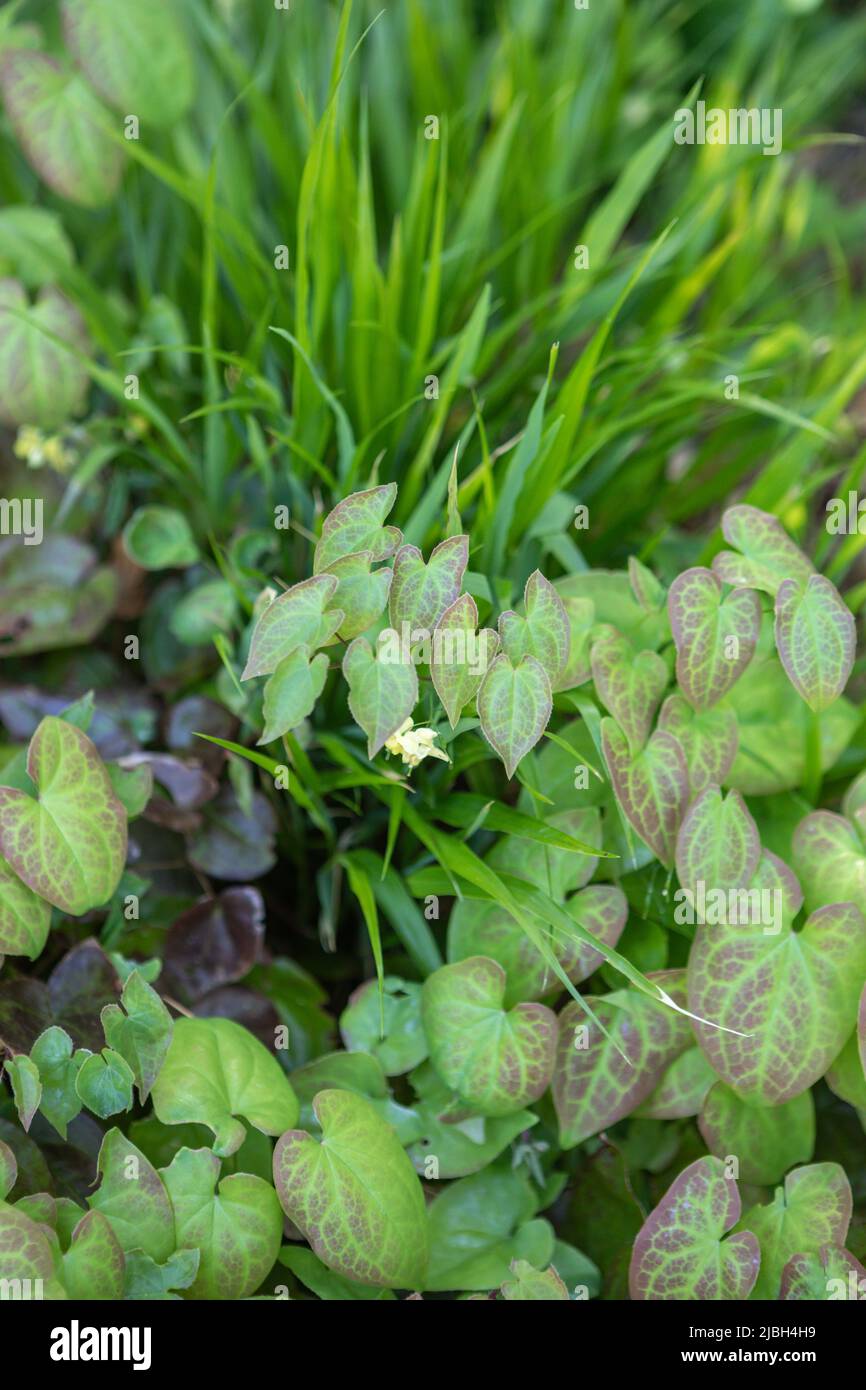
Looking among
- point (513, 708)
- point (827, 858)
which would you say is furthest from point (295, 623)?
point (827, 858)

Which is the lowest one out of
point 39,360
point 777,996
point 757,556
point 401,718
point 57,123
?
point 777,996

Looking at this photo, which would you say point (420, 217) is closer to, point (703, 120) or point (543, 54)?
point (703, 120)

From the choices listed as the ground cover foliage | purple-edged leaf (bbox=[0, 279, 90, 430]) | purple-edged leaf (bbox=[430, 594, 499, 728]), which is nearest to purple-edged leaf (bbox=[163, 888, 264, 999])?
the ground cover foliage

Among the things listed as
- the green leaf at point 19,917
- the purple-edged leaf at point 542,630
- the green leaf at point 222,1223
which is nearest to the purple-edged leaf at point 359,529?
the purple-edged leaf at point 542,630

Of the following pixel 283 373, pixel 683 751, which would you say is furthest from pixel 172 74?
pixel 683 751

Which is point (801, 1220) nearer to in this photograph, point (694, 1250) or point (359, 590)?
point (694, 1250)

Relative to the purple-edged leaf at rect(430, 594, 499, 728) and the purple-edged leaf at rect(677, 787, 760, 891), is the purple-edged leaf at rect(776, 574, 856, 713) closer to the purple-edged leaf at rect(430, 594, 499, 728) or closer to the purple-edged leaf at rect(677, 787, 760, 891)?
the purple-edged leaf at rect(677, 787, 760, 891)
